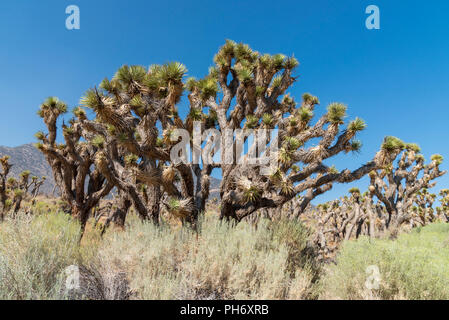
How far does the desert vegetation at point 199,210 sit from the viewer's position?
13.4 ft

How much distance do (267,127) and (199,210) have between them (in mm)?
3499

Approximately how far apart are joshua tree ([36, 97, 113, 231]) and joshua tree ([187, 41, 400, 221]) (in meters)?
5.14

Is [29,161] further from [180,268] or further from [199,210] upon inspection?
[180,268]

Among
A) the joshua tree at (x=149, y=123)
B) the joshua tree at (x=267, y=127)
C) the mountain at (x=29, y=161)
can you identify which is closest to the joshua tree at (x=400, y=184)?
the joshua tree at (x=267, y=127)

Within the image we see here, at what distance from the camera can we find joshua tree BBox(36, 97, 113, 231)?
10.4m

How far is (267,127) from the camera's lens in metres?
8.70

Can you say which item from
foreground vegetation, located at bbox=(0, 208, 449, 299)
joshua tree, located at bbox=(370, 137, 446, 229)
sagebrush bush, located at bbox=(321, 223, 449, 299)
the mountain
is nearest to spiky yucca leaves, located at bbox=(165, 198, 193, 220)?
foreground vegetation, located at bbox=(0, 208, 449, 299)

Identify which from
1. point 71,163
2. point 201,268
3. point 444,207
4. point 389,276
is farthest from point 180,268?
point 444,207

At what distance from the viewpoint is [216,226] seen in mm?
5633

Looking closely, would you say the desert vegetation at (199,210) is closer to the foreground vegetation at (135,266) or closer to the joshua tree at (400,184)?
the foreground vegetation at (135,266)

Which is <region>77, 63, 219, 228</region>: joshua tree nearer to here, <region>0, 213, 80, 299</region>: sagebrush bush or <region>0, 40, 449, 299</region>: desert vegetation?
<region>0, 40, 449, 299</region>: desert vegetation

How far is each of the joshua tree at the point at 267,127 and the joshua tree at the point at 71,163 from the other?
5137 millimetres
